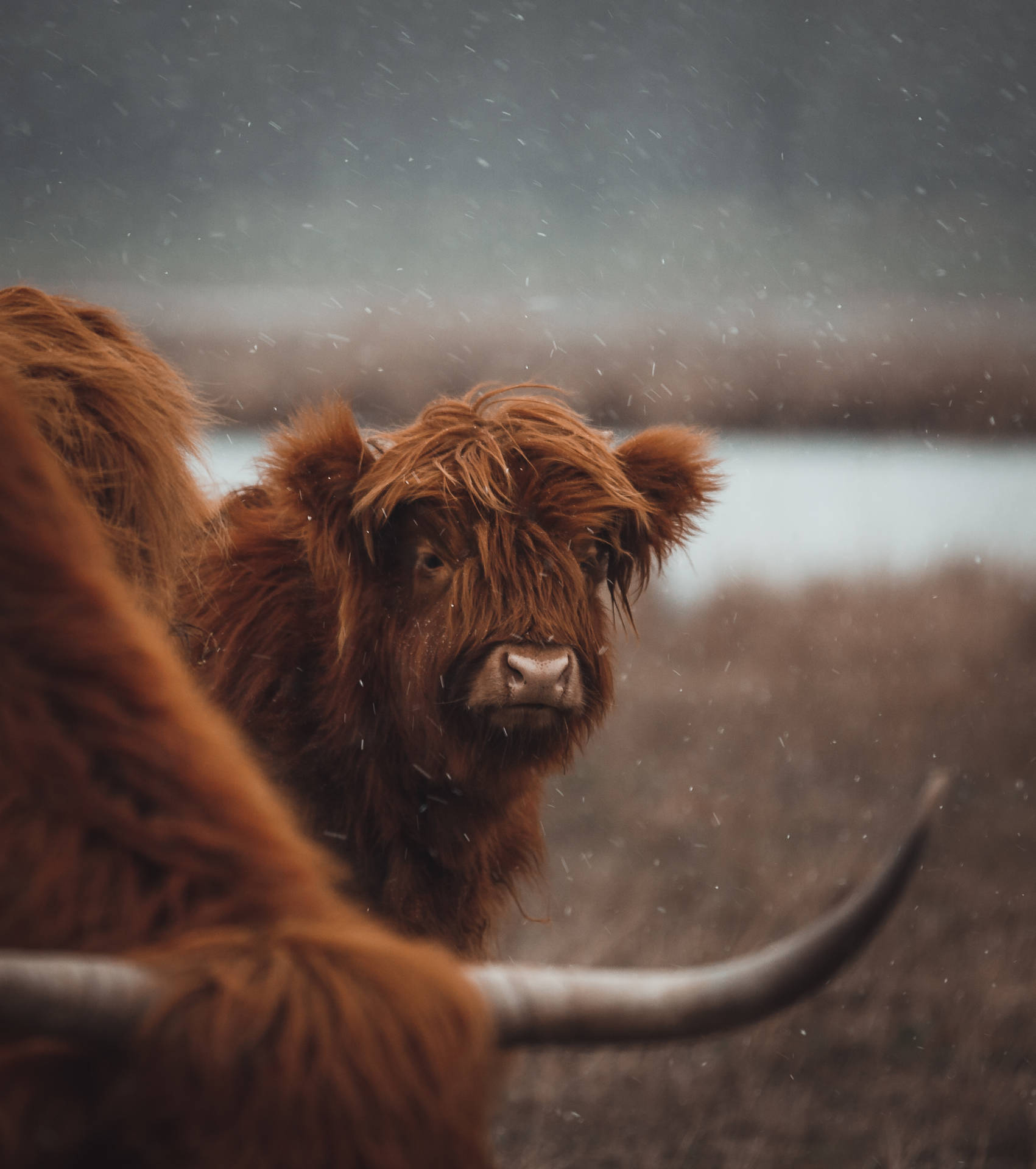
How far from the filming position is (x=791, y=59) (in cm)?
794

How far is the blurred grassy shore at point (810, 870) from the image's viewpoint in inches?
153

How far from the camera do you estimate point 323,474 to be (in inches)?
103

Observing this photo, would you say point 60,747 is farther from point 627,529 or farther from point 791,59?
point 791,59

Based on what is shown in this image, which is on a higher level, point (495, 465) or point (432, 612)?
point (495, 465)

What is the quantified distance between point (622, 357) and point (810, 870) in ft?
12.0

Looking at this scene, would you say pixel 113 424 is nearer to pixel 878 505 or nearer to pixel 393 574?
pixel 393 574

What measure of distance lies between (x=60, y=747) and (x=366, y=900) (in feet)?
5.38

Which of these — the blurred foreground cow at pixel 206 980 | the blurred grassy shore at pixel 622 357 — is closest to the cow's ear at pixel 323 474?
the blurred foreground cow at pixel 206 980

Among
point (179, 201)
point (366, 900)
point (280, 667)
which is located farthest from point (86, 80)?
point (366, 900)

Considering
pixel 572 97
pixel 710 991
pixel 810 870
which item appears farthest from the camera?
pixel 572 97

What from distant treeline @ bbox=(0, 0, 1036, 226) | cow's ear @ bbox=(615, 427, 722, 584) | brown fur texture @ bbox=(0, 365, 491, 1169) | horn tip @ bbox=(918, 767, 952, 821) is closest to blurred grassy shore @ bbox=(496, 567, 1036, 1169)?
cow's ear @ bbox=(615, 427, 722, 584)

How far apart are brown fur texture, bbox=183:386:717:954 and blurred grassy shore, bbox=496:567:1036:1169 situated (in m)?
0.64

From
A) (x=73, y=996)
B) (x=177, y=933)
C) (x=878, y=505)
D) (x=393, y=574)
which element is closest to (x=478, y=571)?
(x=393, y=574)

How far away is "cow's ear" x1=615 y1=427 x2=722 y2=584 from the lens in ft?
9.03
